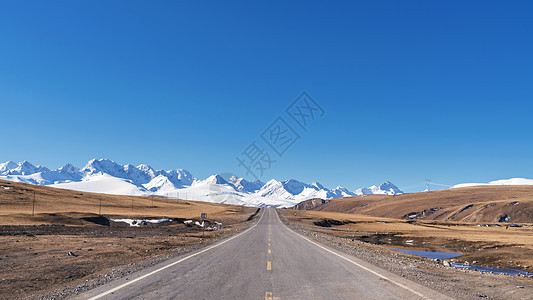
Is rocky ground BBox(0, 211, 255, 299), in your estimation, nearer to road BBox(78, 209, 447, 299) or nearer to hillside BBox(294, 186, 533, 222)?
road BBox(78, 209, 447, 299)

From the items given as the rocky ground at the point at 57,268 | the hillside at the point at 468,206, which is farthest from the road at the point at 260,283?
the hillside at the point at 468,206

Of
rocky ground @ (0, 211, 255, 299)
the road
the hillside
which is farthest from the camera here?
the hillside

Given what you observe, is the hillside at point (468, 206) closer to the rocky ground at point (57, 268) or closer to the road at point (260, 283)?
the road at point (260, 283)

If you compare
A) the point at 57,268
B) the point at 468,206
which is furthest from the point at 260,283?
the point at 468,206

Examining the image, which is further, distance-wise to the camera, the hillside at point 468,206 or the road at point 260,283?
the hillside at point 468,206

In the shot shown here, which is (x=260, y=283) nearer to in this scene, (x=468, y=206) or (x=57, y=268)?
(x=57, y=268)

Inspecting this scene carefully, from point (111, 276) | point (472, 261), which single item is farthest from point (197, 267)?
point (472, 261)

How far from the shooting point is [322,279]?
12156mm

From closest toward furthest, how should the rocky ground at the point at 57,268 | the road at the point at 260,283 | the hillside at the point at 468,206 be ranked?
the road at the point at 260,283 < the rocky ground at the point at 57,268 < the hillside at the point at 468,206

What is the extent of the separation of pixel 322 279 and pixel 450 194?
672 feet

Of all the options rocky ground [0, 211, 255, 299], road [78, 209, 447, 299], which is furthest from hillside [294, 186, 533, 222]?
rocky ground [0, 211, 255, 299]

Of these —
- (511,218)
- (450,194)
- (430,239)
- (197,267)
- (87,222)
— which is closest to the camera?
(197,267)

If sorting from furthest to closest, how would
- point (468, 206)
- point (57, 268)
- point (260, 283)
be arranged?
point (468, 206)
point (57, 268)
point (260, 283)

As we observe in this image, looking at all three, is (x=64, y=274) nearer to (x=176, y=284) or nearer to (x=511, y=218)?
(x=176, y=284)
